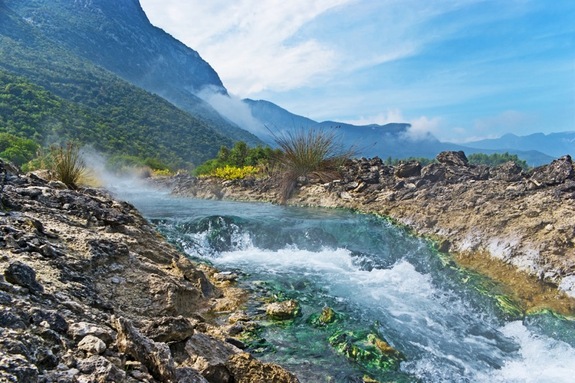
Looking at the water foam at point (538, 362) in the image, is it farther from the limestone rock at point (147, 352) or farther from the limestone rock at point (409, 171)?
the limestone rock at point (409, 171)

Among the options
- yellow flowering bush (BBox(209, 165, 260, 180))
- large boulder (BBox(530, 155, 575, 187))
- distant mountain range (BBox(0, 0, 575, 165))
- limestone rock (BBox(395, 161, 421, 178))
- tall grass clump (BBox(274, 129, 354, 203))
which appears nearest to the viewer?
large boulder (BBox(530, 155, 575, 187))

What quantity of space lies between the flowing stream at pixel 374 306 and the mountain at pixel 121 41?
89.9 m

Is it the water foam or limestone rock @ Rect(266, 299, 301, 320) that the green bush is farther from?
the water foam

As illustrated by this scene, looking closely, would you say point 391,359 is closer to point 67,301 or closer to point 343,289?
point 343,289

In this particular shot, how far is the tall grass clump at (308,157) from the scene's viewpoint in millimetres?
15422

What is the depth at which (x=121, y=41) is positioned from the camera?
124875mm

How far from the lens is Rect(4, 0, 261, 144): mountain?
9306 cm

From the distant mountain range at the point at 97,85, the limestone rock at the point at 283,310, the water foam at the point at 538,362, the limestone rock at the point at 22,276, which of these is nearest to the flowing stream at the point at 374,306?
the water foam at the point at 538,362

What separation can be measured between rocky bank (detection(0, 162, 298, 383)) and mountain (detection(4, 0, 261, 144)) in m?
91.6

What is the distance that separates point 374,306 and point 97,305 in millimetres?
3970

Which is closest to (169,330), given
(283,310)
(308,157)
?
(283,310)

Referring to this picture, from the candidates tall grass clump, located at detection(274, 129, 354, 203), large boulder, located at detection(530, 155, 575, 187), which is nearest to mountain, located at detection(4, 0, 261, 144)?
tall grass clump, located at detection(274, 129, 354, 203)

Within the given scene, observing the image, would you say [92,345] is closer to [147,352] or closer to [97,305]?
[147,352]

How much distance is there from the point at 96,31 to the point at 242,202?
385 ft
